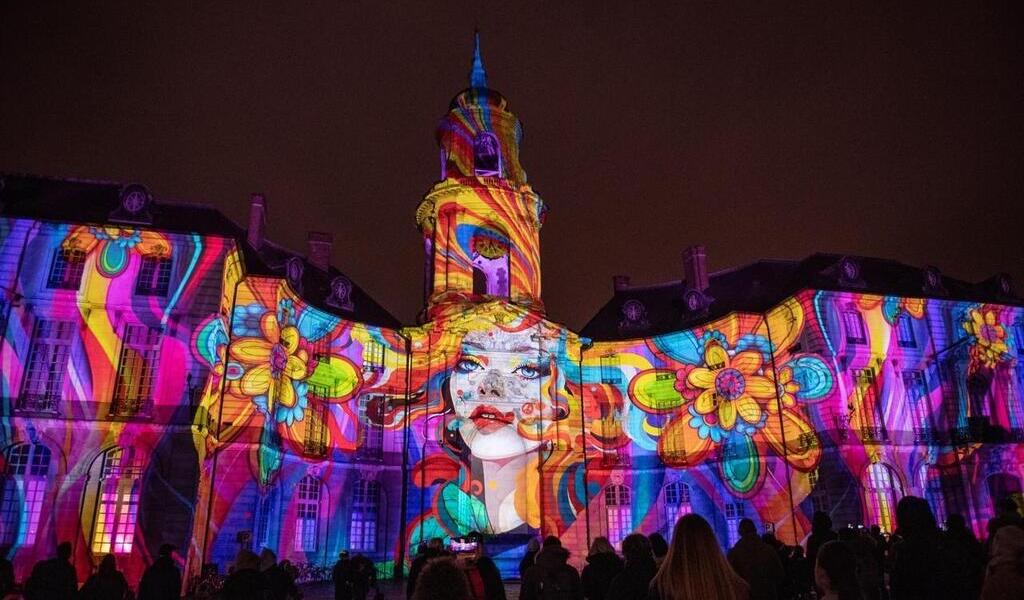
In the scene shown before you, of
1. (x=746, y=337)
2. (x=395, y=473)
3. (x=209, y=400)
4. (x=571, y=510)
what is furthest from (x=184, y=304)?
(x=746, y=337)

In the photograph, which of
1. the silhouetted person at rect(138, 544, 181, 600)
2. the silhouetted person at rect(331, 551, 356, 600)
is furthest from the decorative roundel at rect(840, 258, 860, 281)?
the silhouetted person at rect(138, 544, 181, 600)

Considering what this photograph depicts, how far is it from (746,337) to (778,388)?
2550 millimetres

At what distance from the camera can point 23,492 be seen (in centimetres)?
1894

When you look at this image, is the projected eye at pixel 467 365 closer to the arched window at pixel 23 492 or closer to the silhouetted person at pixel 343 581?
the arched window at pixel 23 492

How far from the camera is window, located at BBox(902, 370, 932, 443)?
2597cm

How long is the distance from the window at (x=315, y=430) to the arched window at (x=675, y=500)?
14034mm

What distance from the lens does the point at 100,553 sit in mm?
18828

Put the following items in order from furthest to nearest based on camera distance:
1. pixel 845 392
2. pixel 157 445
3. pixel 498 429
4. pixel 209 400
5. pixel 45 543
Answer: pixel 498 429, pixel 845 392, pixel 209 400, pixel 157 445, pixel 45 543

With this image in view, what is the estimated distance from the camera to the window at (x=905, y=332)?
27.4 metres

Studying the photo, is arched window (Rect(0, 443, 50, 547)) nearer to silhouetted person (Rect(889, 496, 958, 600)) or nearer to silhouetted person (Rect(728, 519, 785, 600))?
silhouetted person (Rect(728, 519, 785, 600))

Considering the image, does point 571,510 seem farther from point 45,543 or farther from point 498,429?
point 45,543

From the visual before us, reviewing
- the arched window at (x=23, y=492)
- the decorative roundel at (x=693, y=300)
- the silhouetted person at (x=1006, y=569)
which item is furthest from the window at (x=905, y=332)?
the arched window at (x=23, y=492)

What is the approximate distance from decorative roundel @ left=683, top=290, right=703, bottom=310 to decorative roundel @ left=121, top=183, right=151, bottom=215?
21.9 metres

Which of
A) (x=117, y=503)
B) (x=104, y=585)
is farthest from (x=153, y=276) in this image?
(x=104, y=585)
